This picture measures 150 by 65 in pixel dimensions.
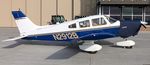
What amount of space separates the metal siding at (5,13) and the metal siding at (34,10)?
2.09m

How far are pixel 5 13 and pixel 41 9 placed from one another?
3.93 meters

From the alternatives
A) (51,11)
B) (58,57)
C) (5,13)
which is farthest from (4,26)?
(58,57)

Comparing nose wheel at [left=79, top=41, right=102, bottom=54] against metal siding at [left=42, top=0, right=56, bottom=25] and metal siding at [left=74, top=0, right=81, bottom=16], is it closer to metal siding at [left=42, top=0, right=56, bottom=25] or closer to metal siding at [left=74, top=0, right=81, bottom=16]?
metal siding at [left=74, top=0, right=81, bottom=16]

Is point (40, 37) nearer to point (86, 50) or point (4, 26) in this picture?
point (86, 50)

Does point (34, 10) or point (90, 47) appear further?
point (34, 10)

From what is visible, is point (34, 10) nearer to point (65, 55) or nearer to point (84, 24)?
point (84, 24)

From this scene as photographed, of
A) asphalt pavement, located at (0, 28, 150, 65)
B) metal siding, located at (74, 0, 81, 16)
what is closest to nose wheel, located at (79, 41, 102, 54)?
asphalt pavement, located at (0, 28, 150, 65)

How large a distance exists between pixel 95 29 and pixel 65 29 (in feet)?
4.87

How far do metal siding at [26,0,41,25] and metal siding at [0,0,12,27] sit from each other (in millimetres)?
2092

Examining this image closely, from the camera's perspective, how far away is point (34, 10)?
37969 millimetres

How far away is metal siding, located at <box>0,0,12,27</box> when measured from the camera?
38.2 metres

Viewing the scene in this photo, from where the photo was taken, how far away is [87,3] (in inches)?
1462

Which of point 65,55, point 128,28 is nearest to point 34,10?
point 128,28

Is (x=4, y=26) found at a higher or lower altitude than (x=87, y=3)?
lower
